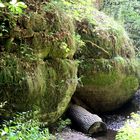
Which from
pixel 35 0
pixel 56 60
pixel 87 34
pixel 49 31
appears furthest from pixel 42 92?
pixel 87 34

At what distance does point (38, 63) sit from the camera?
5.91 metres

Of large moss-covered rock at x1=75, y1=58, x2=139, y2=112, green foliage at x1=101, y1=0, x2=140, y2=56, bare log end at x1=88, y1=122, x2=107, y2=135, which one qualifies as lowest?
bare log end at x1=88, y1=122, x2=107, y2=135

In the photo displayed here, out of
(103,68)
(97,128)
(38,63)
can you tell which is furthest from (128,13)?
(38,63)

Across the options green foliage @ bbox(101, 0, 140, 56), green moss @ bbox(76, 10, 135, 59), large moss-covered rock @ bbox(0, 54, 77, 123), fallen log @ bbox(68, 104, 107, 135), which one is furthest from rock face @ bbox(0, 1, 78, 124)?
green foliage @ bbox(101, 0, 140, 56)

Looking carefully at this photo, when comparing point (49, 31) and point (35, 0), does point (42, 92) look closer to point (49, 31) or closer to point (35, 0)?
Result: point (49, 31)

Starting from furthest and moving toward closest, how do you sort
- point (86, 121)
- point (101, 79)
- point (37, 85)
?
point (101, 79) < point (86, 121) < point (37, 85)

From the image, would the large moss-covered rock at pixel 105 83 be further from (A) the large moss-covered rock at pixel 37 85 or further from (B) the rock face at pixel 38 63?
(B) the rock face at pixel 38 63

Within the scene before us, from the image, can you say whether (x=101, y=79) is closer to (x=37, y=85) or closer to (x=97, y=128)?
(x=97, y=128)

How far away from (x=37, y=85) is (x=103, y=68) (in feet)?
12.9

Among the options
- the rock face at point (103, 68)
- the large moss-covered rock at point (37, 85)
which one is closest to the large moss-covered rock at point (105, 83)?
the rock face at point (103, 68)

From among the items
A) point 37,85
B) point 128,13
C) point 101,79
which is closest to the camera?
point 37,85

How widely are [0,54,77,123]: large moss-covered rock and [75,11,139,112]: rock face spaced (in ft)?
6.96

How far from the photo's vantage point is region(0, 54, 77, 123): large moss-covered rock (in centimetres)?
529

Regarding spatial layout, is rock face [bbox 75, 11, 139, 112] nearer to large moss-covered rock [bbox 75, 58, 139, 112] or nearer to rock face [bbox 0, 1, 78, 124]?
large moss-covered rock [bbox 75, 58, 139, 112]
